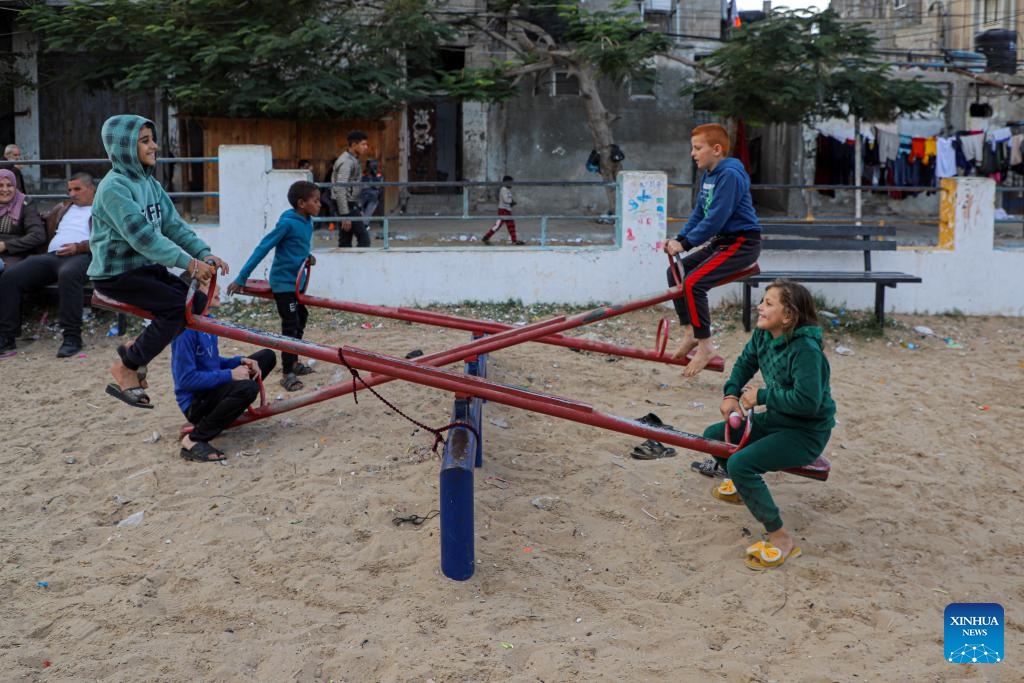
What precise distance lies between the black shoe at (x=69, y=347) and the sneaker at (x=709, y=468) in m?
5.05

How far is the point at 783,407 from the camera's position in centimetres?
415

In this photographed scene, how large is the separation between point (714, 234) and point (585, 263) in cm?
381

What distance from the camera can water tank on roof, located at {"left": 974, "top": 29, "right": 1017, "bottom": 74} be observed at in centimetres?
2086

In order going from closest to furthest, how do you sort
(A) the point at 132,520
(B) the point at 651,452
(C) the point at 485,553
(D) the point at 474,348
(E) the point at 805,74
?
1. (C) the point at 485,553
2. (A) the point at 132,520
3. (D) the point at 474,348
4. (B) the point at 651,452
5. (E) the point at 805,74

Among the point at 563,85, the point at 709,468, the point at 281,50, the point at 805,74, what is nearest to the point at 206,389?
the point at 709,468

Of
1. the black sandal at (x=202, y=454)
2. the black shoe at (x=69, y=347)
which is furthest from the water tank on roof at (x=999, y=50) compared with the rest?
the black sandal at (x=202, y=454)

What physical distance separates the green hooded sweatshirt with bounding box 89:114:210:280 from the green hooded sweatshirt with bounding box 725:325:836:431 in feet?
8.72

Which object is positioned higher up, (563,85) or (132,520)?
(563,85)

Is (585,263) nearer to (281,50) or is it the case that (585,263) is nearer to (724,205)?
(724,205)

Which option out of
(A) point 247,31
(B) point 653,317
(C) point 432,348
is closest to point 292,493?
(C) point 432,348

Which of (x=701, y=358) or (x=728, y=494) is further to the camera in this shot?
(x=701, y=358)

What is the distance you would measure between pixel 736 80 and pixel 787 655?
521 inches

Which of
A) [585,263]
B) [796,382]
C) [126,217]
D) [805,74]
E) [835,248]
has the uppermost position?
[805,74]

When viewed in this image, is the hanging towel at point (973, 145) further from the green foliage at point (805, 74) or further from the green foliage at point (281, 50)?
the green foliage at point (281, 50)
